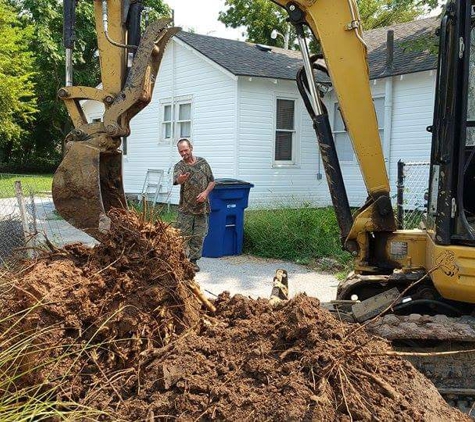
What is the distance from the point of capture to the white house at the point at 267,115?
1434 cm

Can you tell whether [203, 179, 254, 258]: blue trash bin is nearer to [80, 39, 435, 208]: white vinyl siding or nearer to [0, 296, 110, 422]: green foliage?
[80, 39, 435, 208]: white vinyl siding

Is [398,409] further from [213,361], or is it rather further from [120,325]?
[120,325]

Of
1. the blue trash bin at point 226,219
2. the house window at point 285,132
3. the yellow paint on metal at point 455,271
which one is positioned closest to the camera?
the yellow paint on metal at point 455,271

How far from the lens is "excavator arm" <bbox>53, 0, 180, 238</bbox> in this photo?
4.36 m

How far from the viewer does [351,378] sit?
3.27 meters

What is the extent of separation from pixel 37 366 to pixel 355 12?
141 inches

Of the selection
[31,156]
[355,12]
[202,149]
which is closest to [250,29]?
[31,156]

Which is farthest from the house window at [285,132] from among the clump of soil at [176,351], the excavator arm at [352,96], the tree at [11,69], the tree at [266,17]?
the tree at [266,17]

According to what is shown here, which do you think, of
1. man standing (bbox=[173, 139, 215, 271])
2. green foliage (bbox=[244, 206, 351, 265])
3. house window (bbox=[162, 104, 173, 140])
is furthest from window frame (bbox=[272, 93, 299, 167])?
man standing (bbox=[173, 139, 215, 271])

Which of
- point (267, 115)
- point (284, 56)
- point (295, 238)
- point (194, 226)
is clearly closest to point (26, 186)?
point (267, 115)

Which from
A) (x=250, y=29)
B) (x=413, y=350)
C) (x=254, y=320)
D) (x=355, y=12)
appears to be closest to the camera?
(x=254, y=320)

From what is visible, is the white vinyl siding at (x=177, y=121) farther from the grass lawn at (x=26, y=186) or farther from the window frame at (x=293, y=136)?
the grass lawn at (x=26, y=186)

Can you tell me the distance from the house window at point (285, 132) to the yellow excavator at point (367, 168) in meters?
10.6

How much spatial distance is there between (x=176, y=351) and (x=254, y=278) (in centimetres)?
555
